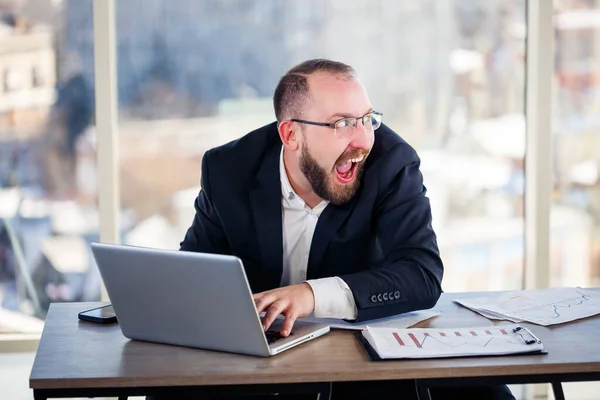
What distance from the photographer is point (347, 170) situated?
2516 millimetres

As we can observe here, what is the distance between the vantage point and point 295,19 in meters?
3.89

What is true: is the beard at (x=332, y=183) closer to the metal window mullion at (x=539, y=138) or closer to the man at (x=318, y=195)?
the man at (x=318, y=195)

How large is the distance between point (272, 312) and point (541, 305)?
703 millimetres

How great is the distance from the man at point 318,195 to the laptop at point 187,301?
472mm

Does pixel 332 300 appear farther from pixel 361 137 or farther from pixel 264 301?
pixel 361 137

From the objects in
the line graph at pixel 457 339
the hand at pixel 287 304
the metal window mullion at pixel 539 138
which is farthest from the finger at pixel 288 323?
the metal window mullion at pixel 539 138

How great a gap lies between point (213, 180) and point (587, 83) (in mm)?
A: 2075

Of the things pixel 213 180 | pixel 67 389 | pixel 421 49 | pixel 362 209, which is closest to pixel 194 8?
pixel 421 49

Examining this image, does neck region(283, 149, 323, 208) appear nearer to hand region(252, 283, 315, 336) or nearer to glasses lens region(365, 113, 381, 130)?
glasses lens region(365, 113, 381, 130)

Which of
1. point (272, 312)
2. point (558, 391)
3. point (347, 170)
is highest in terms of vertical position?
point (347, 170)

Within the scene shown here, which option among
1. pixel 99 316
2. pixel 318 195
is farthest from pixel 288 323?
pixel 318 195

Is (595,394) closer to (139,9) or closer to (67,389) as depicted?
(139,9)

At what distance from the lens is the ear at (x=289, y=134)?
8.45 ft

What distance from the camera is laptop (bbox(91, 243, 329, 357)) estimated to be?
1821 mm
